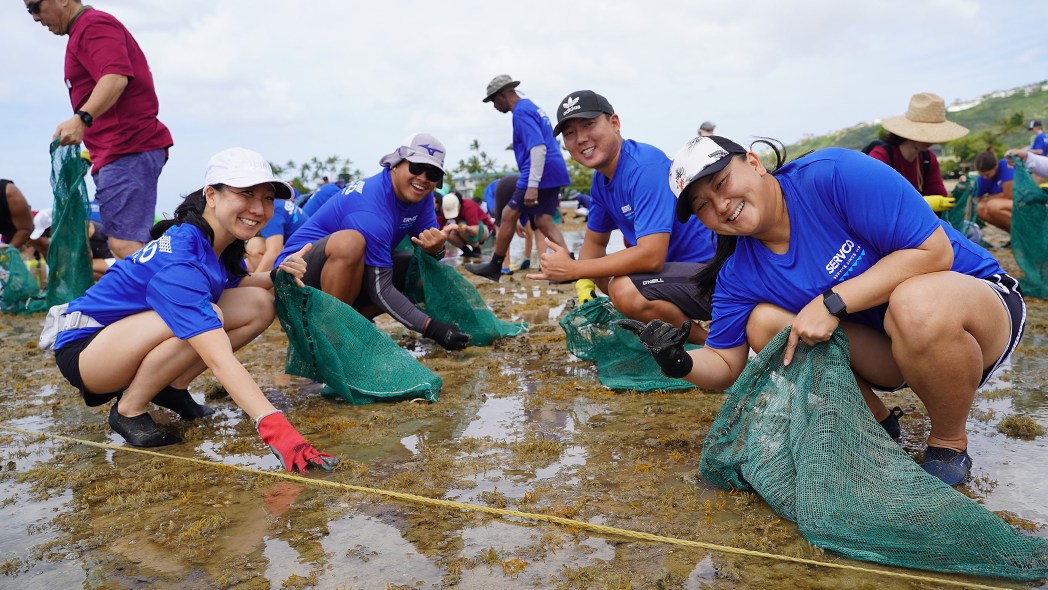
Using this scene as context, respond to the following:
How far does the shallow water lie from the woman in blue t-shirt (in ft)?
1.26

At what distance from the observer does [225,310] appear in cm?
335

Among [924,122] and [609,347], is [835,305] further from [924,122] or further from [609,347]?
[924,122]

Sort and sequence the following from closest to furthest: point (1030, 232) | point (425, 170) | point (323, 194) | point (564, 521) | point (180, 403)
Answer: point (564, 521) → point (180, 403) → point (425, 170) → point (1030, 232) → point (323, 194)

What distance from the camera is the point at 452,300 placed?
487 cm

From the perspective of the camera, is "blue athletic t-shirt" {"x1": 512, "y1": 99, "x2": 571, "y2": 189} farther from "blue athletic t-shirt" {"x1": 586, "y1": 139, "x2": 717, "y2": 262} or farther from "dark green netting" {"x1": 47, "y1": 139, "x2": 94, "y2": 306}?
"dark green netting" {"x1": 47, "y1": 139, "x2": 94, "y2": 306}

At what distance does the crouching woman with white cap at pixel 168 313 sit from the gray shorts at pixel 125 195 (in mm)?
1371

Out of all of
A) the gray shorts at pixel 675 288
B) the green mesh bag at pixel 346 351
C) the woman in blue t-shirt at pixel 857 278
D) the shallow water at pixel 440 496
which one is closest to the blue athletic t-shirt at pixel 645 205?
the gray shorts at pixel 675 288

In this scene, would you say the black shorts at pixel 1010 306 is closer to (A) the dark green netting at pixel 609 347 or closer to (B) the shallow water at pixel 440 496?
(B) the shallow water at pixel 440 496

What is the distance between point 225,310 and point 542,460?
1.84 m

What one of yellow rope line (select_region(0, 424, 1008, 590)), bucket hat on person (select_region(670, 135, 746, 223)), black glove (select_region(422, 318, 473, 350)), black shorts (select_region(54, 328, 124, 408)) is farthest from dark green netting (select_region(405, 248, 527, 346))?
bucket hat on person (select_region(670, 135, 746, 223))

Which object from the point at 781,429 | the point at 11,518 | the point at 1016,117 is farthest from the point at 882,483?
the point at 1016,117

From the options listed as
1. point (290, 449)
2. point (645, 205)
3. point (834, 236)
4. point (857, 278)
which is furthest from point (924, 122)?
point (290, 449)

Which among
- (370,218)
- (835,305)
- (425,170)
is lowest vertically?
(835,305)

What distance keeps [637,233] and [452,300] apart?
176 centimetres
